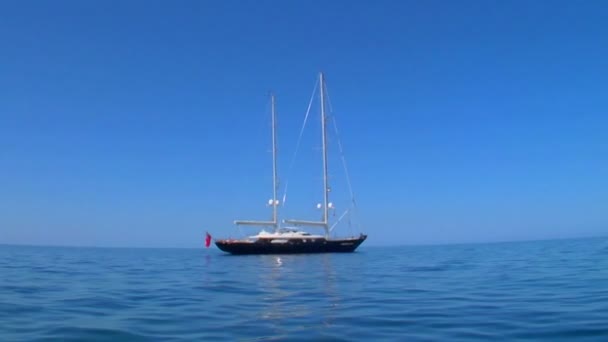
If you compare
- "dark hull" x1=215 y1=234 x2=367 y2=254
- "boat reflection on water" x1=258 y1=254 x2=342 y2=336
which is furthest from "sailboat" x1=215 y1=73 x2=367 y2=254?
"boat reflection on water" x1=258 y1=254 x2=342 y2=336

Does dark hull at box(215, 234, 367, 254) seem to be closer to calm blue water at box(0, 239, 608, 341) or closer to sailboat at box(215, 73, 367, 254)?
sailboat at box(215, 73, 367, 254)

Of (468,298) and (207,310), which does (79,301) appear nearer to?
(207,310)

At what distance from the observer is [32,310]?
14.0 meters

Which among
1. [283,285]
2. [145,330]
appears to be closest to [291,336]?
[145,330]

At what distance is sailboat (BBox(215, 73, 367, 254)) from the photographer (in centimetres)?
6550

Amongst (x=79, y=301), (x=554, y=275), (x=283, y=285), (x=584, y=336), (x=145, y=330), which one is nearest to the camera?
(x=584, y=336)

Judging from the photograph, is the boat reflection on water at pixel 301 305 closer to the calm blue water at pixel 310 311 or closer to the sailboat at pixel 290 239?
the calm blue water at pixel 310 311

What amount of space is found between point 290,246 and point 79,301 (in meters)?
50.4

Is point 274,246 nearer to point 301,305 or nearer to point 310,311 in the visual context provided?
point 301,305

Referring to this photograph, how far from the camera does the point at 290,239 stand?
66.4m

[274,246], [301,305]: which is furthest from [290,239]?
[301,305]

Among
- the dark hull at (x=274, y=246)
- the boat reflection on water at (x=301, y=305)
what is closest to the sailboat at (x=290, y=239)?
the dark hull at (x=274, y=246)

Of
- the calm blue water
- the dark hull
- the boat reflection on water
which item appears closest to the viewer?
the calm blue water

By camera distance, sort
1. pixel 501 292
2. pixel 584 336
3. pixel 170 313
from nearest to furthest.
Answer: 1. pixel 584 336
2. pixel 170 313
3. pixel 501 292
